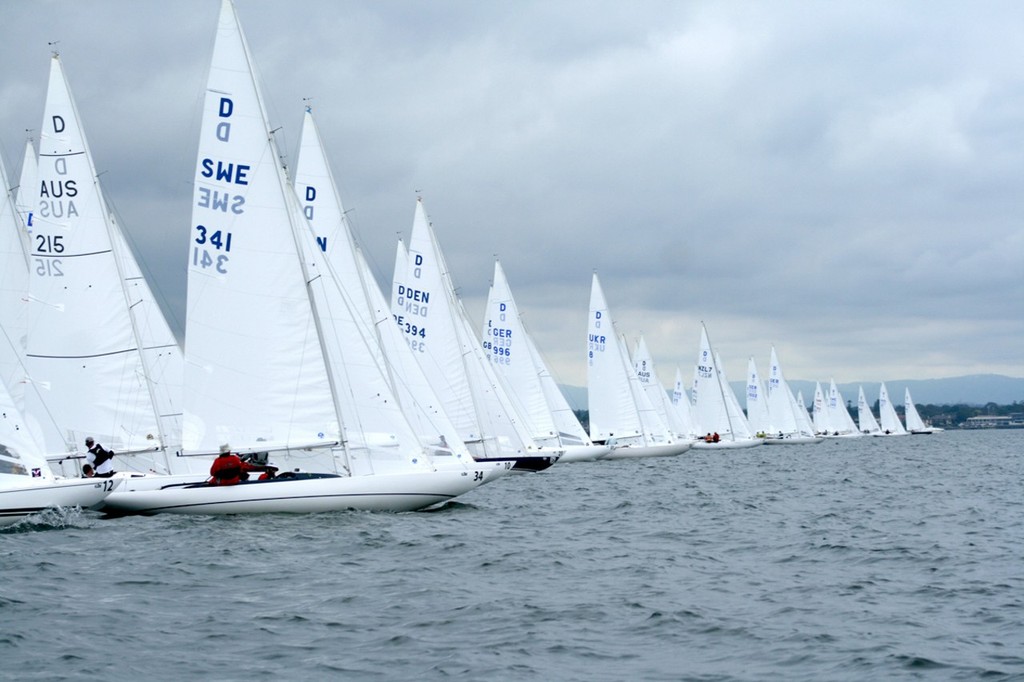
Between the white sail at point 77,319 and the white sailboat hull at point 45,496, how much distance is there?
6252mm

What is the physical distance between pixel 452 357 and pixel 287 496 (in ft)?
60.7

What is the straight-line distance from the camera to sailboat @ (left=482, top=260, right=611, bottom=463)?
47.0 meters

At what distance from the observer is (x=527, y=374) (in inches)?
1886

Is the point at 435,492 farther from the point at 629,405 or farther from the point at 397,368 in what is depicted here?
the point at 629,405

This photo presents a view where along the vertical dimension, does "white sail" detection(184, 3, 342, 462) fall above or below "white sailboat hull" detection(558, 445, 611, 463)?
above

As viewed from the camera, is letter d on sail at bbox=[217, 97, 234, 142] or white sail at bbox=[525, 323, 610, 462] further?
white sail at bbox=[525, 323, 610, 462]

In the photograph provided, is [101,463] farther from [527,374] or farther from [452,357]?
[527,374]

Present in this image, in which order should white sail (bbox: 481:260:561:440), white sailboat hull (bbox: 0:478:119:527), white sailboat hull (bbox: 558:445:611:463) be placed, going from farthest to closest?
white sailboat hull (bbox: 558:445:611:463)
white sail (bbox: 481:260:561:440)
white sailboat hull (bbox: 0:478:119:527)

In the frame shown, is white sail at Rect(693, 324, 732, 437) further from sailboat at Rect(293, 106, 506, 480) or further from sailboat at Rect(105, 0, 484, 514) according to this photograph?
sailboat at Rect(105, 0, 484, 514)

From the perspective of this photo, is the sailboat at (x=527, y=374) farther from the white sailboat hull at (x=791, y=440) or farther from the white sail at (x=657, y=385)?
the white sailboat hull at (x=791, y=440)

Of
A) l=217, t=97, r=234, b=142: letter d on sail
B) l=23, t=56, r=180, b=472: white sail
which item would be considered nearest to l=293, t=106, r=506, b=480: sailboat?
l=217, t=97, r=234, b=142: letter d on sail

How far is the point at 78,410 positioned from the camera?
25672 millimetres

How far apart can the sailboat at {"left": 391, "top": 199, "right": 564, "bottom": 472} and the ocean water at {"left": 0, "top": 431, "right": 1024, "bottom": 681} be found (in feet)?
47.1

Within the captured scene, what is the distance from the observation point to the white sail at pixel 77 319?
25719mm
